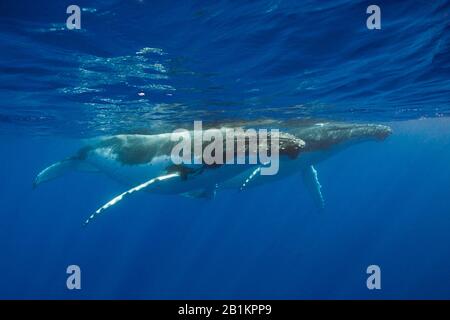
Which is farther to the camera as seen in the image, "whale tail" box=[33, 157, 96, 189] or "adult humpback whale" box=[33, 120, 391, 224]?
"whale tail" box=[33, 157, 96, 189]

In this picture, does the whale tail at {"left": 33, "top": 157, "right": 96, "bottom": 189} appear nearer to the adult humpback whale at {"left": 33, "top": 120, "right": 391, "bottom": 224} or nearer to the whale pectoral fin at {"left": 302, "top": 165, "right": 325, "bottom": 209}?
the adult humpback whale at {"left": 33, "top": 120, "right": 391, "bottom": 224}

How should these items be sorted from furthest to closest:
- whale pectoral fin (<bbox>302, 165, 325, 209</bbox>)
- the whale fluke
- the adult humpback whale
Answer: whale pectoral fin (<bbox>302, 165, 325, 209</bbox>) → the whale fluke → the adult humpback whale

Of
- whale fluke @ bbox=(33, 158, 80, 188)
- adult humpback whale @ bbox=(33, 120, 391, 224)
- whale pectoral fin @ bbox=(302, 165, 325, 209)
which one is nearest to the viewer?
adult humpback whale @ bbox=(33, 120, 391, 224)

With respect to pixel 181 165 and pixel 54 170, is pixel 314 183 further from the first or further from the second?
pixel 54 170

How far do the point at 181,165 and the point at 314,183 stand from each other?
29.7 feet

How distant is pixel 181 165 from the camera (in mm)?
11195

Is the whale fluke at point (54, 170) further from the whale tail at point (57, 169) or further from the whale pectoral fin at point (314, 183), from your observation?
the whale pectoral fin at point (314, 183)

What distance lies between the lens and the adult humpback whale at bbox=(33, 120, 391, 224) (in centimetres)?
1097

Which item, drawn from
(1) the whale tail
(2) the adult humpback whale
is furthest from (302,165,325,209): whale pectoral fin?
(1) the whale tail

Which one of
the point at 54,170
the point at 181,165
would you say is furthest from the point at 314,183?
the point at 54,170

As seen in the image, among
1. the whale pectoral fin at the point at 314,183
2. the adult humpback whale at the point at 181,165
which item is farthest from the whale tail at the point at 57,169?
the whale pectoral fin at the point at 314,183

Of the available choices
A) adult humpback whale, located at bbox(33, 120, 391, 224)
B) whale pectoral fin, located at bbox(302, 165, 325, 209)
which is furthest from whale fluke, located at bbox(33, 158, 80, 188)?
whale pectoral fin, located at bbox(302, 165, 325, 209)
